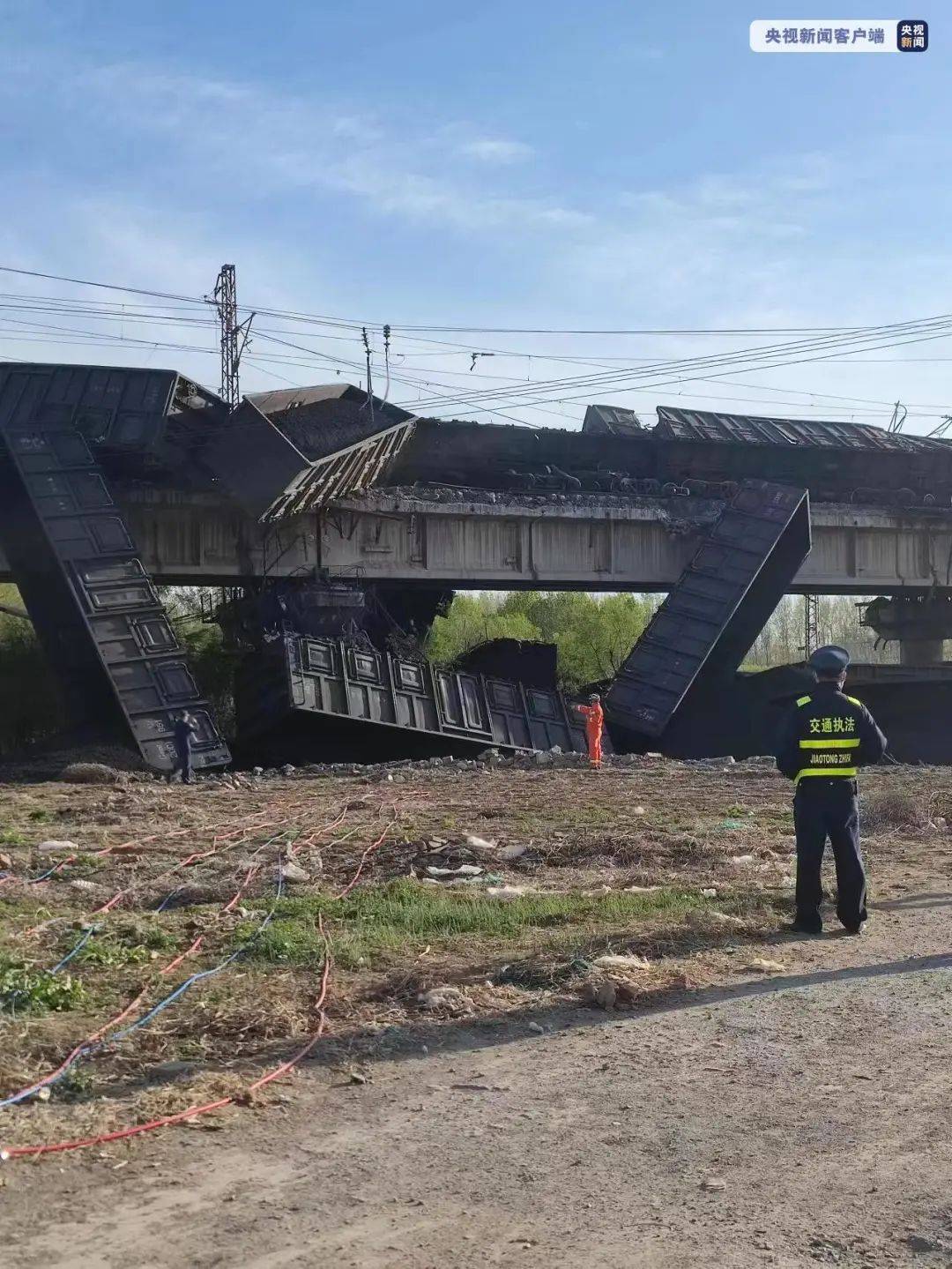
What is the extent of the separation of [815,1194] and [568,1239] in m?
0.80

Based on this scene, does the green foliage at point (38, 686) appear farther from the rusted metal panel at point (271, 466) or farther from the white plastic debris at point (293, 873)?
the white plastic debris at point (293, 873)

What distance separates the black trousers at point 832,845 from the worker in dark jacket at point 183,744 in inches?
491

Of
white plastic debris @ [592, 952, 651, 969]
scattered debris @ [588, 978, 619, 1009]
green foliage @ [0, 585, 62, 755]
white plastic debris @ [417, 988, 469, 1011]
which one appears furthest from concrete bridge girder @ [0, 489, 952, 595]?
scattered debris @ [588, 978, 619, 1009]

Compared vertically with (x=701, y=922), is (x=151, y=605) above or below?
above

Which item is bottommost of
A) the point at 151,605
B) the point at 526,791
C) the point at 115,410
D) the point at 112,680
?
Answer: the point at 526,791

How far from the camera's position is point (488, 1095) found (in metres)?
4.44

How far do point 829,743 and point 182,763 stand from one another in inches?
513

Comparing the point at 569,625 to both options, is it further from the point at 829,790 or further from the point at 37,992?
the point at 37,992

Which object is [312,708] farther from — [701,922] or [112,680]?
[701,922]

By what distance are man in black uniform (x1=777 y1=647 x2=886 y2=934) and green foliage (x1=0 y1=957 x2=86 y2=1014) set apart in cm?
406

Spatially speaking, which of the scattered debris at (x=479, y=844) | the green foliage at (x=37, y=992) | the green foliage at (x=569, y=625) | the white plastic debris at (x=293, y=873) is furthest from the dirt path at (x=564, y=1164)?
the green foliage at (x=569, y=625)

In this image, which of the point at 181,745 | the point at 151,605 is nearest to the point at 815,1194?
the point at 181,745

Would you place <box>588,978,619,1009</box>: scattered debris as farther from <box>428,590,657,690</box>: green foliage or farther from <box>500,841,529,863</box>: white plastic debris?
<box>428,590,657,690</box>: green foliage

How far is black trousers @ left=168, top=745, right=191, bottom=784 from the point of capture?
18.1 metres
